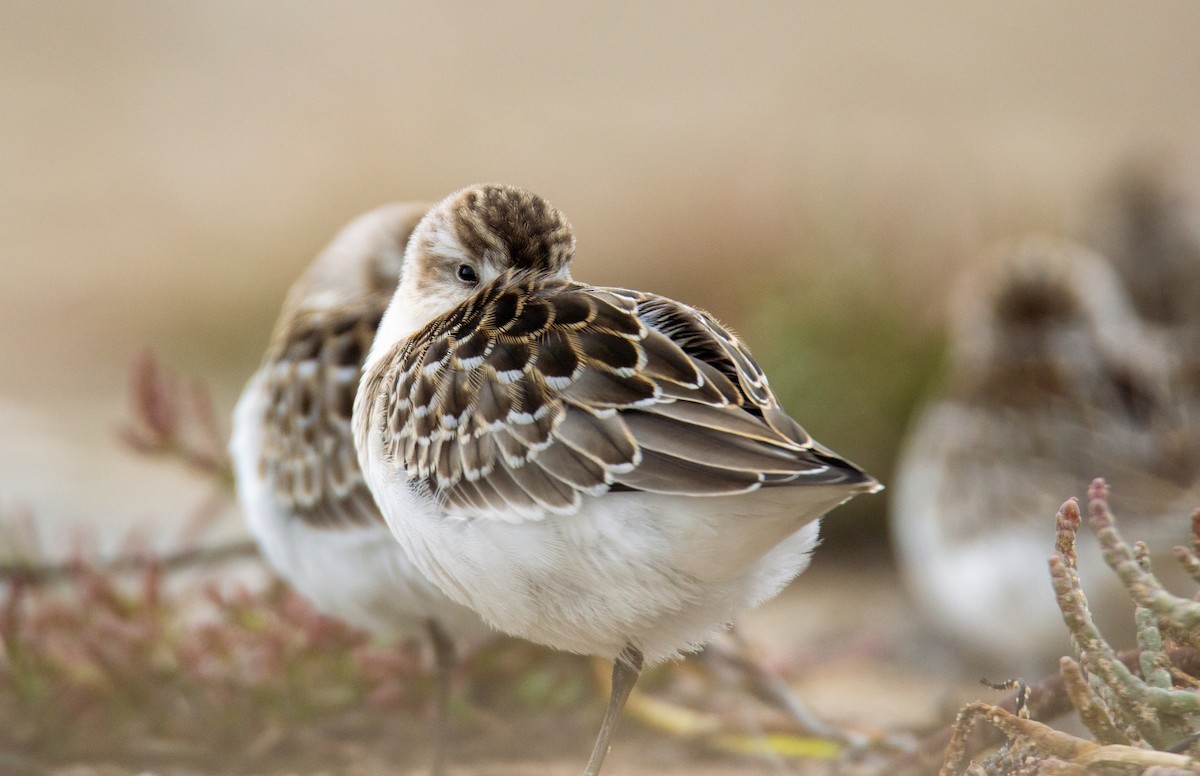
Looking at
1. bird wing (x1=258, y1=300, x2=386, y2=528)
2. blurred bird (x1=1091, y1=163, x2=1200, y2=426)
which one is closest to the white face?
bird wing (x1=258, y1=300, x2=386, y2=528)

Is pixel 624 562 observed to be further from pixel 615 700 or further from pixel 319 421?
pixel 319 421

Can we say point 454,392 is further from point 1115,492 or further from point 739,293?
point 739,293

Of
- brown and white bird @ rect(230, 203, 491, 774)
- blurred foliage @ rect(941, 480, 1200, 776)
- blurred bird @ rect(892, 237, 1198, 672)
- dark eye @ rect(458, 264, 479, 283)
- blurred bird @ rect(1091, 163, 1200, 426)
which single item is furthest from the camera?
blurred bird @ rect(1091, 163, 1200, 426)

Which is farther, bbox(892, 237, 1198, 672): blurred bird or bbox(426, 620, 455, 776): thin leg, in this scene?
bbox(892, 237, 1198, 672): blurred bird

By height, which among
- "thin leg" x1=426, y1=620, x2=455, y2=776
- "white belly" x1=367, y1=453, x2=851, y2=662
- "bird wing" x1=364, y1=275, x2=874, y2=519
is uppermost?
"bird wing" x1=364, y1=275, x2=874, y2=519

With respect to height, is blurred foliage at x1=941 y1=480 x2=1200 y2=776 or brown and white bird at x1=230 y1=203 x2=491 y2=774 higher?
blurred foliage at x1=941 y1=480 x2=1200 y2=776

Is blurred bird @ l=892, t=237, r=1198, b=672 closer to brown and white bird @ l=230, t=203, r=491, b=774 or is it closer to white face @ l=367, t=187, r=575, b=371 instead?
brown and white bird @ l=230, t=203, r=491, b=774

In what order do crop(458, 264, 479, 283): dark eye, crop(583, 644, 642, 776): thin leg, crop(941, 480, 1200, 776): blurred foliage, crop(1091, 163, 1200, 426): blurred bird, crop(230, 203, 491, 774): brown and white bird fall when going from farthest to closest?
crop(1091, 163, 1200, 426): blurred bird → crop(230, 203, 491, 774): brown and white bird → crop(458, 264, 479, 283): dark eye → crop(583, 644, 642, 776): thin leg → crop(941, 480, 1200, 776): blurred foliage
